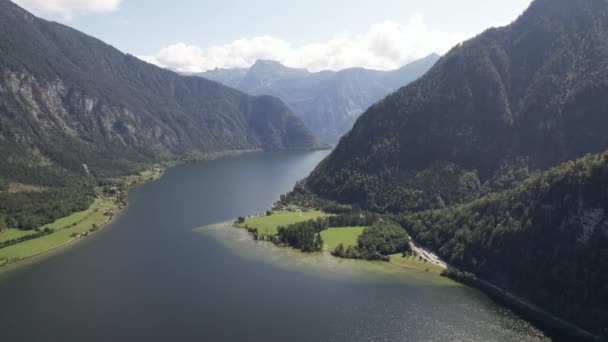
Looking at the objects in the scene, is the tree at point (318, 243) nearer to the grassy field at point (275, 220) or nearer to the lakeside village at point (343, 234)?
the lakeside village at point (343, 234)

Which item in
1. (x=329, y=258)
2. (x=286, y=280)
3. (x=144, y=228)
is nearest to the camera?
(x=286, y=280)

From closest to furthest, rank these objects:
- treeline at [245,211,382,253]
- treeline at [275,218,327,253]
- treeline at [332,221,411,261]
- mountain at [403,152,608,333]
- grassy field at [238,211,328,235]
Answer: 1. mountain at [403,152,608,333]
2. treeline at [332,221,411,261]
3. treeline at [275,218,327,253]
4. treeline at [245,211,382,253]
5. grassy field at [238,211,328,235]

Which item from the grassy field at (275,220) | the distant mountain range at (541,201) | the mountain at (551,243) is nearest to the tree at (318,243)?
the grassy field at (275,220)

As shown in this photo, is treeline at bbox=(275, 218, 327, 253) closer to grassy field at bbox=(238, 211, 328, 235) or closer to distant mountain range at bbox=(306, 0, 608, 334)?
grassy field at bbox=(238, 211, 328, 235)

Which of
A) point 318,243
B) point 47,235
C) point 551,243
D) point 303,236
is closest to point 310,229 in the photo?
point 303,236

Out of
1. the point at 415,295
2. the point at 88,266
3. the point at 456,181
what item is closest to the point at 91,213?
the point at 88,266

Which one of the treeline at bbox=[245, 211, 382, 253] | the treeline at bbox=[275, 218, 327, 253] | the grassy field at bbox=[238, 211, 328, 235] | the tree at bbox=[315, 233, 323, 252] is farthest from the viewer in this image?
the grassy field at bbox=[238, 211, 328, 235]

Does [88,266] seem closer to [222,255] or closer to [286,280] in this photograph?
A: [222,255]

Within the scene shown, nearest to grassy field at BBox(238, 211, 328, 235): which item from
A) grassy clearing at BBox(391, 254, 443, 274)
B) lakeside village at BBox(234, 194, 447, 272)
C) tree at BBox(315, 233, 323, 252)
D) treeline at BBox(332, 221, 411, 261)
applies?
lakeside village at BBox(234, 194, 447, 272)

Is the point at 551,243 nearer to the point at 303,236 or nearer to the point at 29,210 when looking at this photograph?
the point at 303,236
